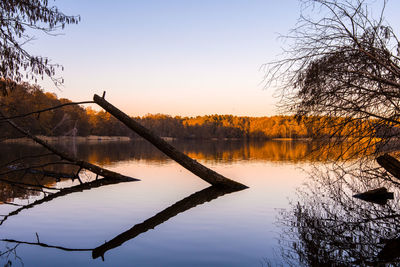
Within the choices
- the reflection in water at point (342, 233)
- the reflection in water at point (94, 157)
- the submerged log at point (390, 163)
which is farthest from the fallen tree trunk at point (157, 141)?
the submerged log at point (390, 163)

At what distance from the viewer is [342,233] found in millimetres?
6355

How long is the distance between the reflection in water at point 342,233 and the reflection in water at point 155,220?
8.98 feet

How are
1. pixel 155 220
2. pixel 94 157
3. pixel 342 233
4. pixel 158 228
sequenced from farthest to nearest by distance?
pixel 94 157, pixel 155 220, pixel 158 228, pixel 342 233

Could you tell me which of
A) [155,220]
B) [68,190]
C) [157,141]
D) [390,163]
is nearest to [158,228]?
[155,220]

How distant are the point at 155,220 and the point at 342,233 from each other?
411cm

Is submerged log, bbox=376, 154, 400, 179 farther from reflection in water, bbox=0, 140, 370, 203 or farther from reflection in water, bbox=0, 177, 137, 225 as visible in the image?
reflection in water, bbox=0, 177, 137, 225

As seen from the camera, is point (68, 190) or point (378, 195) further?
point (68, 190)

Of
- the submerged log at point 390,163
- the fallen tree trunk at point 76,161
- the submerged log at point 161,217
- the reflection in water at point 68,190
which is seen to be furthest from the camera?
the fallen tree trunk at point 76,161

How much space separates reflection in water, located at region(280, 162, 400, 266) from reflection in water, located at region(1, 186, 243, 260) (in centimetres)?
274

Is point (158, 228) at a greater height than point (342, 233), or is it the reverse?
point (342, 233)

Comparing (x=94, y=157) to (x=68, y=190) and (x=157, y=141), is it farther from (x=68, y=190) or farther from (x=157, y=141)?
(x=157, y=141)

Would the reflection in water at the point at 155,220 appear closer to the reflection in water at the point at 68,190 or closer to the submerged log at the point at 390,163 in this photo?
the reflection in water at the point at 68,190

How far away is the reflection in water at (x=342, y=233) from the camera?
5.09 metres

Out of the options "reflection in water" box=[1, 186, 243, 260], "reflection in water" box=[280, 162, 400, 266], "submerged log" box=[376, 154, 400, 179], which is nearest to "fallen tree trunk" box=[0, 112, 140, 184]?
"reflection in water" box=[1, 186, 243, 260]
